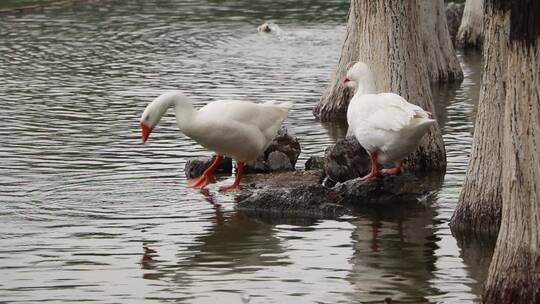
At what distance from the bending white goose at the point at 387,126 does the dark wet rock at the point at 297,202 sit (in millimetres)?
567

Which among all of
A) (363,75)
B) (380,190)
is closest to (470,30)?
(363,75)

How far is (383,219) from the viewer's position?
13.3 metres

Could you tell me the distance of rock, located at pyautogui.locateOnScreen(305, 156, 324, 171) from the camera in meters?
15.4

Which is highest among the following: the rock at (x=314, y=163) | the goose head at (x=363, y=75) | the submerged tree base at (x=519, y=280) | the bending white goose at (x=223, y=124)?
the goose head at (x=363, y=75)

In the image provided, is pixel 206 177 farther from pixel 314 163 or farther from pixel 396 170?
pixel 396 170

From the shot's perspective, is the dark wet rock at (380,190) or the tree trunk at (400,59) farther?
the tree trunk at (400,59)

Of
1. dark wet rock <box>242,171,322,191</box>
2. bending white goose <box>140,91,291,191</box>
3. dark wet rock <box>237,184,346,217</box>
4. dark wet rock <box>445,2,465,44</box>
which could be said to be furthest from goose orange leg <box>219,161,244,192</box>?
dark wet rock <box>445,2,465,44</box>

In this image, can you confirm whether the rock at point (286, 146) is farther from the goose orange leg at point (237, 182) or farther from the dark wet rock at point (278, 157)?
the goose orange leg at point (237, 182)

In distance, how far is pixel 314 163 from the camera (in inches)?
608

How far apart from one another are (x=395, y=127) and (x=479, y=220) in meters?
1.54

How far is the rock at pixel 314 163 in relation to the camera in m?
15.4

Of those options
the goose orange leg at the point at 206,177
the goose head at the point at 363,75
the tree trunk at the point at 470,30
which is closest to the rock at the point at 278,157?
the goose orange leg at the point at 206,177

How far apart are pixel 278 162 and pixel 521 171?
6257 mm

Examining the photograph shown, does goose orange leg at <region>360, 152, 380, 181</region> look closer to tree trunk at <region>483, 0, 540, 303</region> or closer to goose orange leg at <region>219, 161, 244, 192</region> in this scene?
goose orange leg at <region>219, 161, 244, 192</region>
